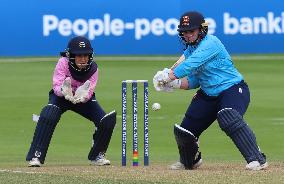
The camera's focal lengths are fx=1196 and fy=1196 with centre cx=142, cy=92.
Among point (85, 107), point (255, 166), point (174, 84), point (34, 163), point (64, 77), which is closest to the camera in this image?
point (255, 166)

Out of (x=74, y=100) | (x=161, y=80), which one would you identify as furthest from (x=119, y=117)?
(x=161, y=80)

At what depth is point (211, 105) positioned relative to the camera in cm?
1314

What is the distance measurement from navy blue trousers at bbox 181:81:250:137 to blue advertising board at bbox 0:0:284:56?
618 inches

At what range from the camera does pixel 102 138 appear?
14133mm

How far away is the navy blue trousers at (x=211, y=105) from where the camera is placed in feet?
42.3

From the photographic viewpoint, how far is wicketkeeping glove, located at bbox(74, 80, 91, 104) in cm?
1377

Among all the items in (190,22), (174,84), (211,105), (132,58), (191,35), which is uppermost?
(190,22)

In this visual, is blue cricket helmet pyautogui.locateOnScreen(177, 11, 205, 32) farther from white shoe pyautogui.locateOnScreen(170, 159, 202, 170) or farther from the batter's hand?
white shoe pyautogui.locateOnScreen(170, 159, 202, 170)

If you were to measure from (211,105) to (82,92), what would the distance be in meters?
1.60

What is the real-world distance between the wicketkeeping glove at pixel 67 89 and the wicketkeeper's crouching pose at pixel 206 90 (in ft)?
3.91

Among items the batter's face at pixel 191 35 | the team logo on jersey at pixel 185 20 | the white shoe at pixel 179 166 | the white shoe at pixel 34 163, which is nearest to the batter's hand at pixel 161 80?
the batter's face at pixel 191 35

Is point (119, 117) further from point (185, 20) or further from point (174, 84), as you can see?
point (185, 20)

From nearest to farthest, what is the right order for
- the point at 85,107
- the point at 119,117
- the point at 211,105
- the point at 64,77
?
1. the point at 211,105
2. the point at 64,77
3. the point at 85,107
4. the point at 119,117

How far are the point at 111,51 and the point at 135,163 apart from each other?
52.1 feet
